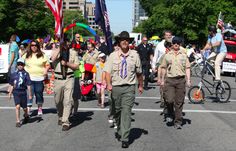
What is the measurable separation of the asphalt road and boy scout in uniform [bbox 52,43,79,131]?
38 centimetres

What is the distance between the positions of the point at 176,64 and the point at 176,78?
294 mm

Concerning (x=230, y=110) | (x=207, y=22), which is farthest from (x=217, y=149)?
(x=207, y=22)

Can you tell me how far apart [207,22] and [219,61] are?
44.4 meters

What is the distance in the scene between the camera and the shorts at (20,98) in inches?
348

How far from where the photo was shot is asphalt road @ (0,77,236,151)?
710 cm

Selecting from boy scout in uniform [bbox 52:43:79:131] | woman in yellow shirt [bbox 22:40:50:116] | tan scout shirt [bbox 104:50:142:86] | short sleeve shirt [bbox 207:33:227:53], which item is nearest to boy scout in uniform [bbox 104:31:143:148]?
tan scout shirt [bbox 104:50:142:86]

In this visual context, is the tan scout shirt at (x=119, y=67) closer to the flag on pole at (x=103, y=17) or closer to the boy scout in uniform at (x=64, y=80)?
the boy scout in uniform at (x=64, y=80)

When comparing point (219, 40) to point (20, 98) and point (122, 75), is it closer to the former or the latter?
point (122, 75)

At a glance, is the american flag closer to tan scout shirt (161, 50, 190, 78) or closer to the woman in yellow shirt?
the woman in yellow shirt

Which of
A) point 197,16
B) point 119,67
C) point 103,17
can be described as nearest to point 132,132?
point 119,67

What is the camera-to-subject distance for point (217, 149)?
6.97 meters

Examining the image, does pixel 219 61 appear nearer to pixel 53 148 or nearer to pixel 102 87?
pixel 102 87

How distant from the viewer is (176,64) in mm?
8898

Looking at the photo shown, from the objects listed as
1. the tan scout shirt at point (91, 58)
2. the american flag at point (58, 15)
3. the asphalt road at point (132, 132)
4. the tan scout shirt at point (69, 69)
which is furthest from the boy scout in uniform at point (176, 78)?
the tan scout shirt at point (91, 58)
